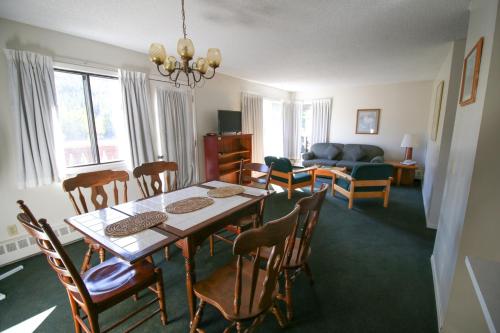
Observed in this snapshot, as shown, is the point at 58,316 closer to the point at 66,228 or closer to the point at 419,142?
the point at 66,228

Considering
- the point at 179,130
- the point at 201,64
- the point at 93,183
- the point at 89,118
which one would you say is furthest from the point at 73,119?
the point at 201,64

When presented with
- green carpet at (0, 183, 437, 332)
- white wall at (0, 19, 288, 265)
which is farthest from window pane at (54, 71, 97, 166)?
green carpet at (0, 183, 437, 332)

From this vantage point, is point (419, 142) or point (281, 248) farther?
point (419, 142)

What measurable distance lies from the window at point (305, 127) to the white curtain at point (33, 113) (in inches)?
237

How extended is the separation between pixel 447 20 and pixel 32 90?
4.18m

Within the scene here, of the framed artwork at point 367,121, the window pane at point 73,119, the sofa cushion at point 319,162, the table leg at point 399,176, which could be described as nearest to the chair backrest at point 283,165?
the sofa cushion at point 319,162

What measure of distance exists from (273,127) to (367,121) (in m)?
2.51

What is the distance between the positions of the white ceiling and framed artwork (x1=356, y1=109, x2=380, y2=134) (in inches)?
90.1

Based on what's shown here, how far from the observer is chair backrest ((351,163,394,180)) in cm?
348

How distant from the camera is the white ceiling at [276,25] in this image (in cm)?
188

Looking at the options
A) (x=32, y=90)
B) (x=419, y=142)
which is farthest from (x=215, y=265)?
(x=419, y=142)

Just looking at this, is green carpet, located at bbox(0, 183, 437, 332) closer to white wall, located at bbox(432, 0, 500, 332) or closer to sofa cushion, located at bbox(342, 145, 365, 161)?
white wall, located at bbox(432, 0, 500, 332)

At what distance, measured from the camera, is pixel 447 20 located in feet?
7.09

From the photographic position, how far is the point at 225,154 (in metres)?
4.42
